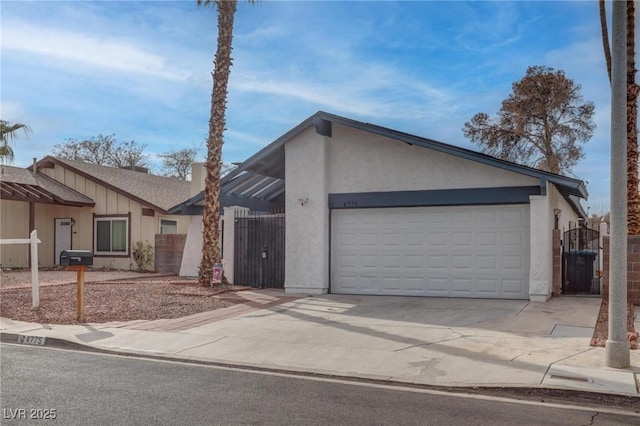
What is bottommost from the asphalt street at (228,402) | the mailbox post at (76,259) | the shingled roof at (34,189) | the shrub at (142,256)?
the asphalt street at (228,402)

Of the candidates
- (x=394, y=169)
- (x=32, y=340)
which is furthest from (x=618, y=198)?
(x=32, y=340)

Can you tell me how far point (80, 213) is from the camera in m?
25.8

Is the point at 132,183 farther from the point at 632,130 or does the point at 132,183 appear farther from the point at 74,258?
the point at 632,130

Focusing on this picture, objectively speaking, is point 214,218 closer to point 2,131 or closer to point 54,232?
point 2,131

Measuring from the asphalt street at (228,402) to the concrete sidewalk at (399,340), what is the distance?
0.65 meters

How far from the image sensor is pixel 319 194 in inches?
619

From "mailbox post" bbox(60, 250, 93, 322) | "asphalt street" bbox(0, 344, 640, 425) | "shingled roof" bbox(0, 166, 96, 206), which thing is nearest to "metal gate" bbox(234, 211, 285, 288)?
"mailbox post" bbox(60, 250, 93, 322)

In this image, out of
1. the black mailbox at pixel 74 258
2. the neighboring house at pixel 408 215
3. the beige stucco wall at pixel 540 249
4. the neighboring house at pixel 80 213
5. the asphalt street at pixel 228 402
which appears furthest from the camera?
the neighboring house at pixel 80 213

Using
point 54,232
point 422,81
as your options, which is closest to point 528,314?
point 422,81

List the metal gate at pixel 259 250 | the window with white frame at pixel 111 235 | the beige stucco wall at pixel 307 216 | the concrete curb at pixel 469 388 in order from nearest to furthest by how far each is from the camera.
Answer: the concrete curb at pixel 469 388
the beige stucco wall at pixel 307 216
the metal gate at pixel 259 250
the window with white frame at pixel 111 235

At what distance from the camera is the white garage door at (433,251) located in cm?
1391

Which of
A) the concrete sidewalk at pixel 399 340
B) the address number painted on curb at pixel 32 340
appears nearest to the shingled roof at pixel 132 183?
the concrete sidewalk at pixel 399 340

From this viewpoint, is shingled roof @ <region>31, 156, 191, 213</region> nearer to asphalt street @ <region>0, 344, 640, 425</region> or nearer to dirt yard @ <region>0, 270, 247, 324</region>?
dirt yard @ <region>0, 270, 247, 324</region>

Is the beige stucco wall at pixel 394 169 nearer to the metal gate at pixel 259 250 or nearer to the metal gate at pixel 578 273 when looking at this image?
the metal gate at pixel 259 250
